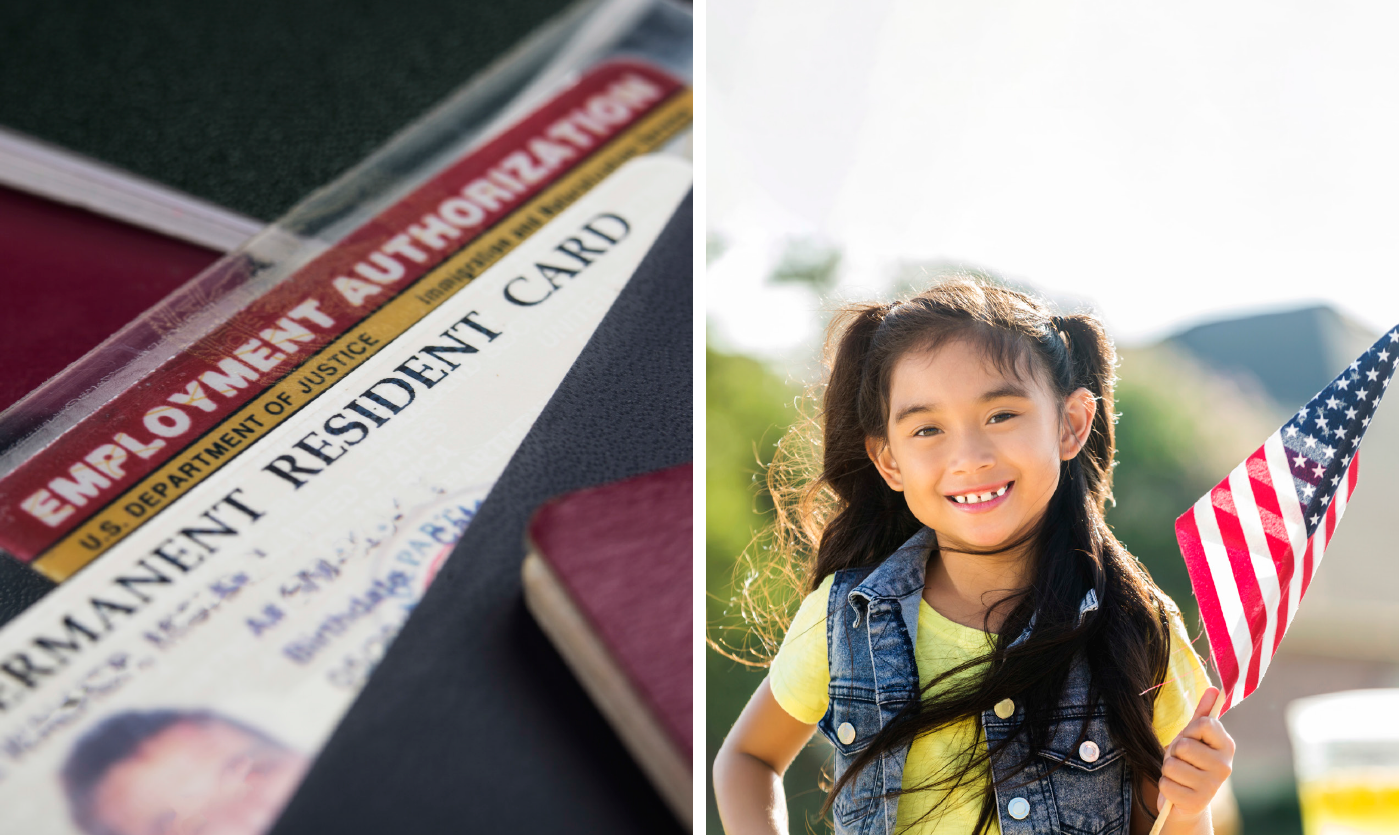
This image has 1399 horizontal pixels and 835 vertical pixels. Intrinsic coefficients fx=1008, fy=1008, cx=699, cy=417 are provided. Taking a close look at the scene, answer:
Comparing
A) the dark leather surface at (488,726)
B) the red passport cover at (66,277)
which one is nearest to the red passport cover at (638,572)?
the dark leather surface at (488,726)

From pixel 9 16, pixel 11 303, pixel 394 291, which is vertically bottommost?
pixel 394 291

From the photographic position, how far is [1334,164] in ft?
1.63

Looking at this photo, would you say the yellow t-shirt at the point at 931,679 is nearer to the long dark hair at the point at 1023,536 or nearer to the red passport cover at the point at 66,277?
the long dark hair at the point at 1023,536

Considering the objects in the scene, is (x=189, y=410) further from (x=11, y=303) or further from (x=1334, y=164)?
(x=1334, y=164)

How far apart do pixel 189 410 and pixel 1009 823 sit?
1.26 feet

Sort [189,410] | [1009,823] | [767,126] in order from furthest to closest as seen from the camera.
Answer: [767,126] → [189,410] → [1009,823]

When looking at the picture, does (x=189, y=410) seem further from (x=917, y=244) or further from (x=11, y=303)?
(x=917, y=244)

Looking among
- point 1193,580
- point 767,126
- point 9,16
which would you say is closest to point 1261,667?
point 1193,580

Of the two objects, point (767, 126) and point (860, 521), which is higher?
point (767, 126)

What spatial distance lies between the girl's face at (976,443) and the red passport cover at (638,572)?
4.0 inches

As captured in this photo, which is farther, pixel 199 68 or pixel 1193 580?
pixel 199 68

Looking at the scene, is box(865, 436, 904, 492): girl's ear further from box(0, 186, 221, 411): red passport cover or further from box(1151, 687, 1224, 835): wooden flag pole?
box(0, 186, 221, 411): red passport cover

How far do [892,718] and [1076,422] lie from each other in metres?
0.13

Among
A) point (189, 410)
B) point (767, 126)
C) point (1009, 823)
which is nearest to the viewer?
point (1009, 823)
